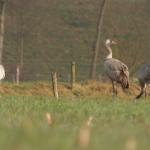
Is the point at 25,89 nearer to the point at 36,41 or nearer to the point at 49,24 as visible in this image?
the point at 36,41

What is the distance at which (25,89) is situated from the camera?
3500 centimetres

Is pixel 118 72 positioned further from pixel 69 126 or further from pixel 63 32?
pixel 63 32

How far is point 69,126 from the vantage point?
9.98 metres

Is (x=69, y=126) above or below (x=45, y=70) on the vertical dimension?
above

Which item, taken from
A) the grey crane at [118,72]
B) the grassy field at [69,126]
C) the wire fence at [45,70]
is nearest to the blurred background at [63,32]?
the wire fence at [45,70]

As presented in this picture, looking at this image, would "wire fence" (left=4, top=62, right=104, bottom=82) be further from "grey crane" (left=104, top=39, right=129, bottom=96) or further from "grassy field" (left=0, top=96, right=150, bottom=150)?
"grassy field" (left=0, top=96, right=150, bottom=150)

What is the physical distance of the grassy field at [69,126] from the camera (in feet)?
17.9

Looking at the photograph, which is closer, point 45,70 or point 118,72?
point 118,72

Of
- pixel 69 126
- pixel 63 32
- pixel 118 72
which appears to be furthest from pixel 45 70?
pixel 69 126

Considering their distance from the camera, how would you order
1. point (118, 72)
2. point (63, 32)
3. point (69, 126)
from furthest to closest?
1. point (63, 32)
2. point (118, 72)
3. point (69, 126)

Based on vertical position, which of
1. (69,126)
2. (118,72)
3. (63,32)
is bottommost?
(63,32)

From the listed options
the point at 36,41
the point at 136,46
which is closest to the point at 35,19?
the point at 36,41

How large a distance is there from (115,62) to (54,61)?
124 ft

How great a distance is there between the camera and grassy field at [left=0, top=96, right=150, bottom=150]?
5.44 m
